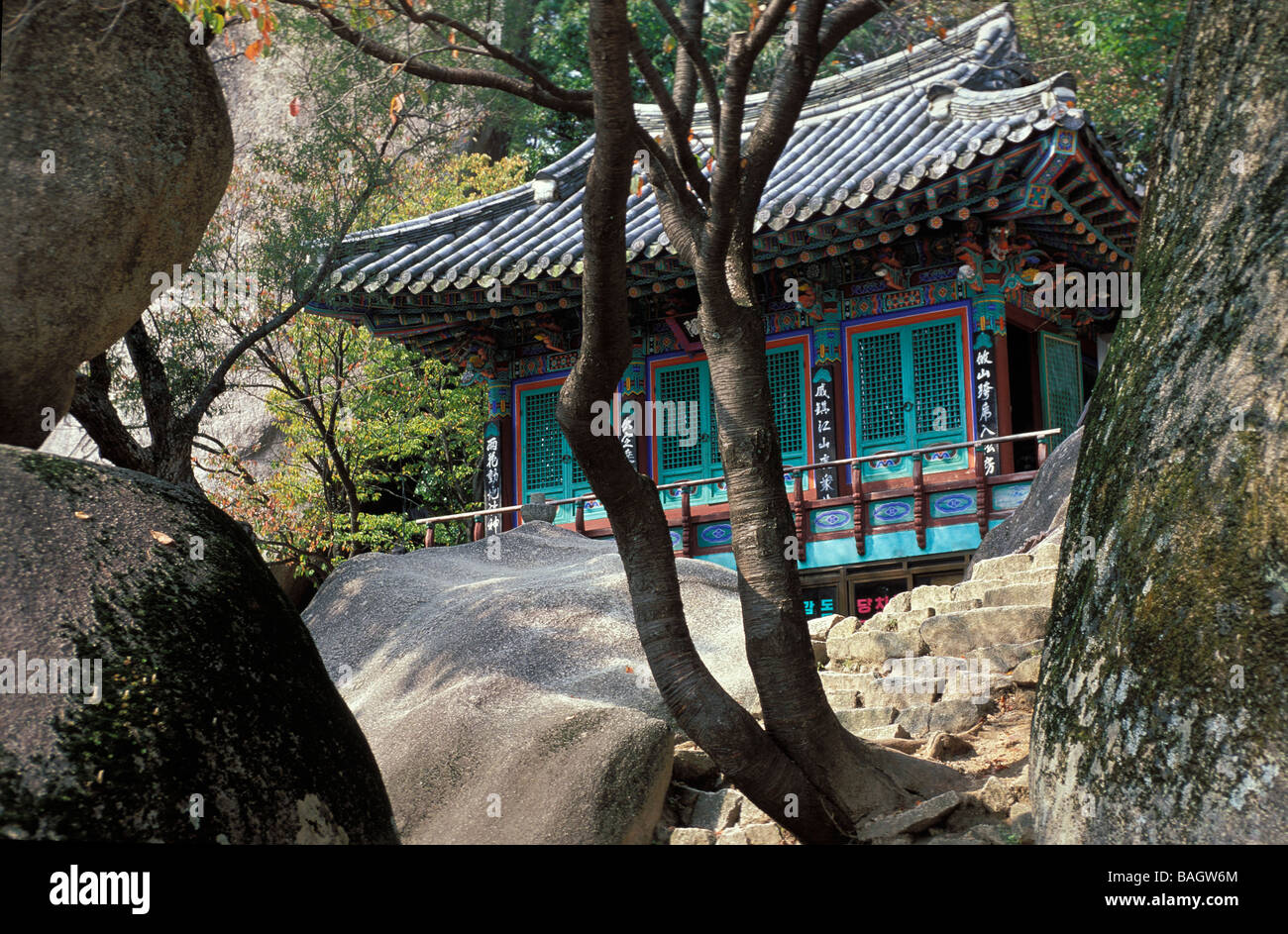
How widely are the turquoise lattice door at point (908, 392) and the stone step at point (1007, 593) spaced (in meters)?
4.93

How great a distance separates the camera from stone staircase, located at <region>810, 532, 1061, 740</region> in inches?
292

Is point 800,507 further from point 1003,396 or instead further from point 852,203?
point 852,203

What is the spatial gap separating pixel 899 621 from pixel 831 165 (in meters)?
7.39

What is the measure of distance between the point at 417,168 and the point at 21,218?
19800 millimetres

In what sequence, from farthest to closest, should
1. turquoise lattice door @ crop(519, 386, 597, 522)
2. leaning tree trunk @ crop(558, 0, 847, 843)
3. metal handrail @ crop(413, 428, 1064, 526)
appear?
turquoise lattice door @ crop(519, 386, 597, 522) → metal handrail @ crop(413, 428, 1064, 526) → leaning tree trunk @ crop(558, 0, 847, 843)

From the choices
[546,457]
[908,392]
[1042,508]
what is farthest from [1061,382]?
[546,457]

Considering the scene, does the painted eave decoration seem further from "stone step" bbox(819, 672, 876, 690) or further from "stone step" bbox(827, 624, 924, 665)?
"stone step" bbox(819, 672, 876, 690)

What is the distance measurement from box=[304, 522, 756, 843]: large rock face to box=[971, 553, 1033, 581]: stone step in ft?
7.20

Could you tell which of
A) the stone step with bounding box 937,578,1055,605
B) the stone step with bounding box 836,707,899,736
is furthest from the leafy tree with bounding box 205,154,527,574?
the stone step with bounding box 836,707,899,736

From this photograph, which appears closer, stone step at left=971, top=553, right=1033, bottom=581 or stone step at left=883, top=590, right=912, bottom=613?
stone step at left=971, top=553, right=1033, bottom=581

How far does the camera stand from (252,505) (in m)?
20.7

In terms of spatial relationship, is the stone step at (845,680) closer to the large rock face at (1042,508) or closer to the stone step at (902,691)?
the stone step at (902,691)

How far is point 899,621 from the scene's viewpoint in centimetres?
970

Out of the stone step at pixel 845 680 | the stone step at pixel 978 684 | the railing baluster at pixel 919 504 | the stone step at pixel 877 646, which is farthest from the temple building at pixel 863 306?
the stone step at pixel 978 684
